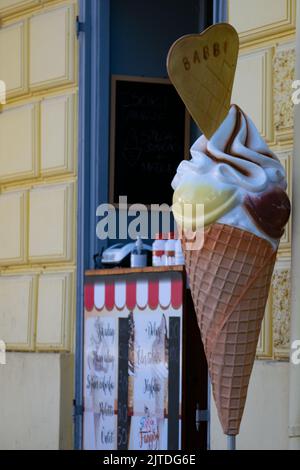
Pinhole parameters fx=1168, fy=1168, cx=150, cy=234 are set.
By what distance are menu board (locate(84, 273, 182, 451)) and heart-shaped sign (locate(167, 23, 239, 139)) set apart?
1.81m

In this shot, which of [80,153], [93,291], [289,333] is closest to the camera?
[289,333]

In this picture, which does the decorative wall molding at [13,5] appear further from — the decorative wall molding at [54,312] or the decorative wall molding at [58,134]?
the decorative wall molding at [54,312]

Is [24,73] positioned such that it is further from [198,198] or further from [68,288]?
[198,198]

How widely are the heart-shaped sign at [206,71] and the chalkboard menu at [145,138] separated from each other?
3091 millimetres

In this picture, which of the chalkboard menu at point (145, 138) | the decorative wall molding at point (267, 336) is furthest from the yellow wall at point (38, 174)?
the decorative wall molding at point (267, 336)

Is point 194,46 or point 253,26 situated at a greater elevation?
point 253,26

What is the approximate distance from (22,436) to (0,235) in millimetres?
1487

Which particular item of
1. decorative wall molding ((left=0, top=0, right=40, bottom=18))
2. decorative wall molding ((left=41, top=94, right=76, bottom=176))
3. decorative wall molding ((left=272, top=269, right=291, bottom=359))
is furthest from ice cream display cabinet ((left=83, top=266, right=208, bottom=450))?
decorative wall molding ((left=0, top=0, right=40, bottom=18))

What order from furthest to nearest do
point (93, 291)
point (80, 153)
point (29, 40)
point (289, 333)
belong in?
point (29, 40) → point (80, 153) → point (93, 291) → point (289, 333)

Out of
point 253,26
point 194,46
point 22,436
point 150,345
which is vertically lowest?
point 22,436

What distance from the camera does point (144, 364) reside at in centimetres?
655

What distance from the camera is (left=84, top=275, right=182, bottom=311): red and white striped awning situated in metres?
6.39

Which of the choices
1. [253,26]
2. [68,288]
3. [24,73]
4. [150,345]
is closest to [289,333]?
[150,345]

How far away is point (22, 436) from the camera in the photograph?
8.16 m
